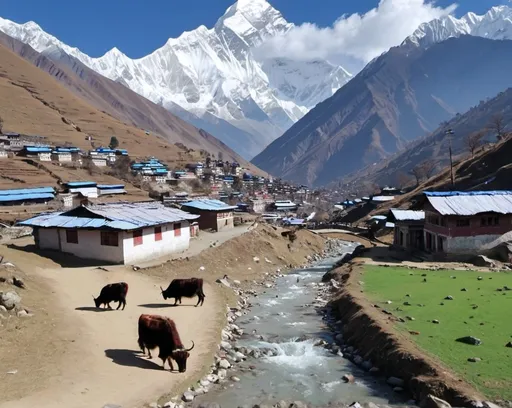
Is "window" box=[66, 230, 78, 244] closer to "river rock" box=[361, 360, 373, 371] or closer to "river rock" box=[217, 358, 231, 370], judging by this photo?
"river rock" box=[217, 358, 231, 370]

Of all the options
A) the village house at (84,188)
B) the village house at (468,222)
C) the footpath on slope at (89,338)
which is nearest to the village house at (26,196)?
the village house at (84,188)

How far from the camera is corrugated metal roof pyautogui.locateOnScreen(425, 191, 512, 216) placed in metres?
43.4

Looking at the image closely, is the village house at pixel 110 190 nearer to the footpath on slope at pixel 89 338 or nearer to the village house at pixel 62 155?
the village house at pixel 62 155

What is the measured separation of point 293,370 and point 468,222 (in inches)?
1190

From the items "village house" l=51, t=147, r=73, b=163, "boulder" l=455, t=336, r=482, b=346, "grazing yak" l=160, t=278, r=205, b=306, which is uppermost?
"village house" l=51, t=147, r=73, b=163

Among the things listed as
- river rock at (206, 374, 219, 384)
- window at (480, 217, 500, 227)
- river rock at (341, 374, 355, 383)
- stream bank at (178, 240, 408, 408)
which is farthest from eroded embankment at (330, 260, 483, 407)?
window at (480, 217, 500, 227)

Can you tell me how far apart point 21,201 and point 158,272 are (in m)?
55.0

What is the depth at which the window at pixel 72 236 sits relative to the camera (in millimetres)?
35556

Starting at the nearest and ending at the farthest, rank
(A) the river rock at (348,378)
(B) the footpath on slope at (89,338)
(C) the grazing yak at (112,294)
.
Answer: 1. (B) the footpath on slope at (89,338)
2. (A) the river rock at (348,378)
3. (C) the grazing yak at (112,294)

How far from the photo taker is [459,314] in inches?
896

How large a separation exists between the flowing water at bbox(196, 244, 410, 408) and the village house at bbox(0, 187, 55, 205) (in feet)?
207

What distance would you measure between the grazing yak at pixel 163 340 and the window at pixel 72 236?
752 inches

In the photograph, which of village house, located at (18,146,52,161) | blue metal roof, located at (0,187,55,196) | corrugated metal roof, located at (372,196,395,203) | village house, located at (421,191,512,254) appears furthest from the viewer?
village house, located at (18,146,52,161)

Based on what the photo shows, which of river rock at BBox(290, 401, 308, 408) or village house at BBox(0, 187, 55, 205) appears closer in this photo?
river rock at BBox(290, 401, 308, 408)
